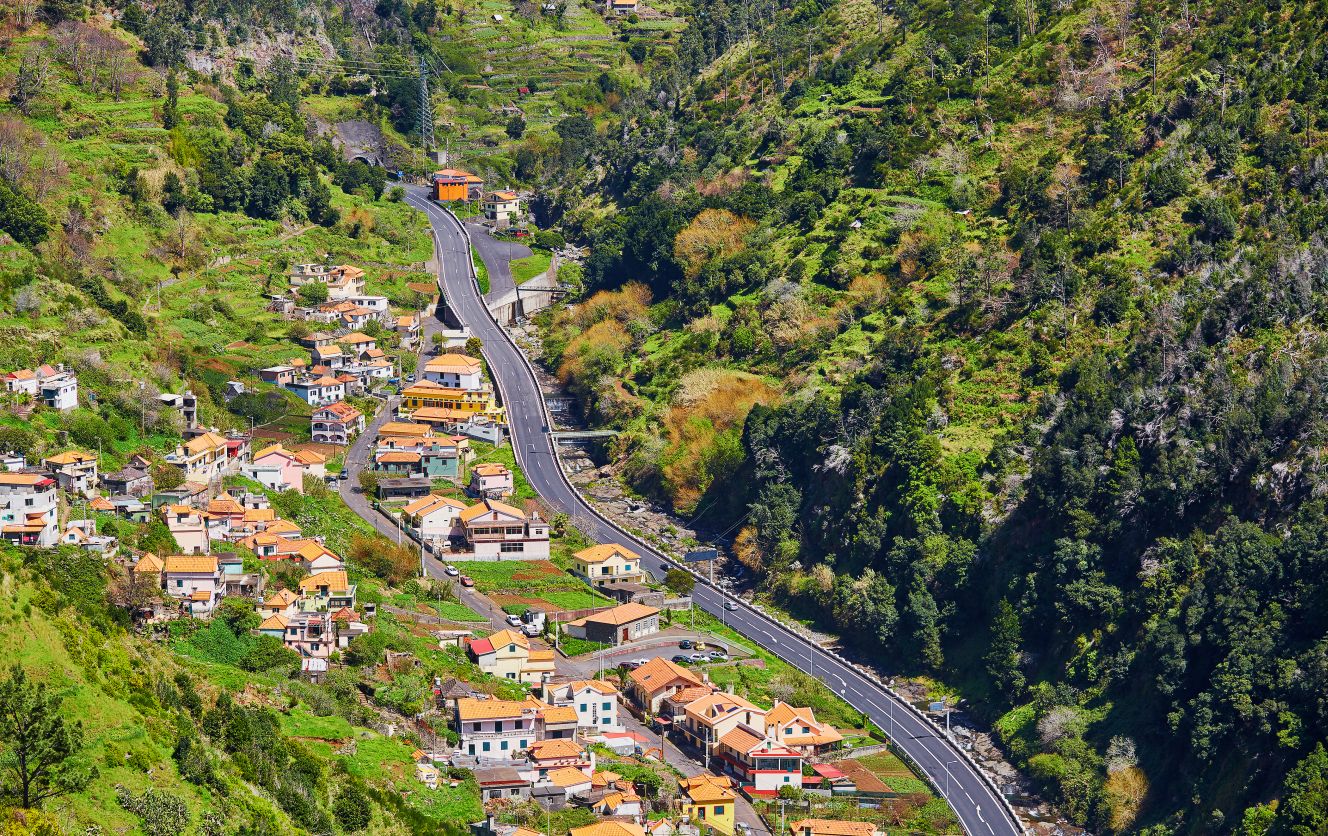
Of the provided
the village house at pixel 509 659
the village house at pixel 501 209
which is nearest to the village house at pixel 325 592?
the village house at pixel 509 659

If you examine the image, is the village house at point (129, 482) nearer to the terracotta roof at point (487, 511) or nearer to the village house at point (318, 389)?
the terracotta roof at point (487, 511)

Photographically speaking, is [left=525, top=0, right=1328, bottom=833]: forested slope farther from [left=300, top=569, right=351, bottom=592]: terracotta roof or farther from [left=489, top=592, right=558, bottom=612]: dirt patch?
[left=300, top=569, right=351, bottom=592]: terracotta roof

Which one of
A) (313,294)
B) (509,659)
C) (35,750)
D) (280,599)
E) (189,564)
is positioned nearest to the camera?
(35,750)

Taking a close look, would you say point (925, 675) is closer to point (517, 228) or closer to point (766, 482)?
point (766, 482)

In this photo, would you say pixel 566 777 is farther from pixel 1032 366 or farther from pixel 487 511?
pixel 1032 366

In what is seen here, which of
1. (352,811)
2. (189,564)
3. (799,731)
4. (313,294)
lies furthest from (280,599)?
(313,294)
